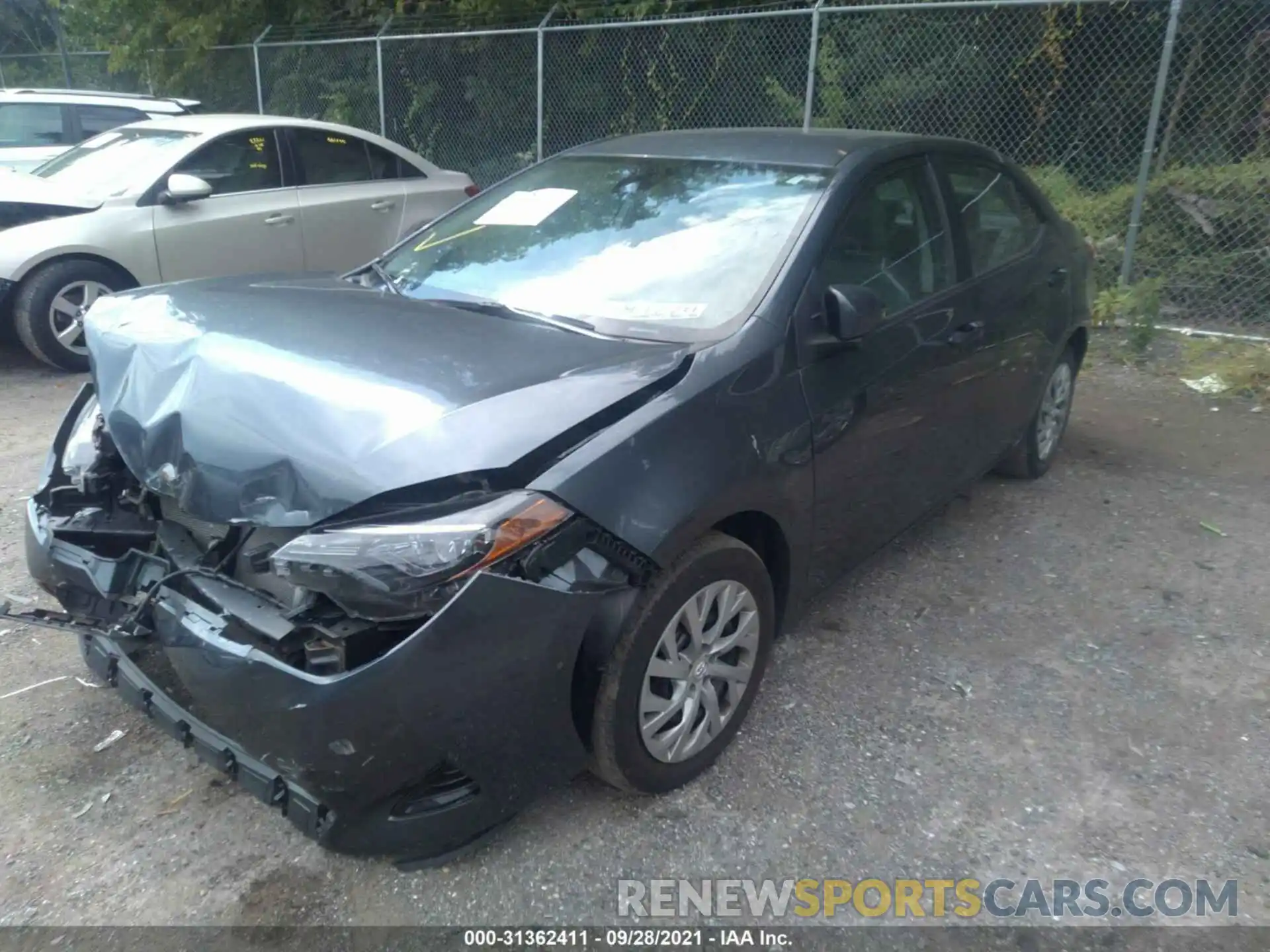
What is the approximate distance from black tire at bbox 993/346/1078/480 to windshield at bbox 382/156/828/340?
201 cm

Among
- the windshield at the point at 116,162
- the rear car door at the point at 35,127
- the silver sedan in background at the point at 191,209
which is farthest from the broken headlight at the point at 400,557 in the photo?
the rear car door at the point at 35,127

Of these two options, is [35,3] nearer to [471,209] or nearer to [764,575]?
[471,209]

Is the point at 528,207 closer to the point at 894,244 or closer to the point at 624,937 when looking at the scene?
the point at 894,244

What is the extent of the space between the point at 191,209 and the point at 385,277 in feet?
13.4

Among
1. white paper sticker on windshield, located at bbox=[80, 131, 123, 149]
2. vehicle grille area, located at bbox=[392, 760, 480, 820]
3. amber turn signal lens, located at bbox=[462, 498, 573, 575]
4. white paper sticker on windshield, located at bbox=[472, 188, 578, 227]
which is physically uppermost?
white paper sticker on windshield, located at bbox=[472, 188, 578, 227]

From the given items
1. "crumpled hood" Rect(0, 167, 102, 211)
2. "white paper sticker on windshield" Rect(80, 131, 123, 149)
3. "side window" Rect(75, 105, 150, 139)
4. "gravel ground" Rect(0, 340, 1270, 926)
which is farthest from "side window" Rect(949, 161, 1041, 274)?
"side window" Rect(75, 105, 150, 139)

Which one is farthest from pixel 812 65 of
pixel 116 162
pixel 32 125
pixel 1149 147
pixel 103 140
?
pixel 32 125

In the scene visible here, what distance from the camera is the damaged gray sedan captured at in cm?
219

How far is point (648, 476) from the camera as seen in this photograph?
8.02 feet

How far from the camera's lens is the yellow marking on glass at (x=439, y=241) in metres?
3.83

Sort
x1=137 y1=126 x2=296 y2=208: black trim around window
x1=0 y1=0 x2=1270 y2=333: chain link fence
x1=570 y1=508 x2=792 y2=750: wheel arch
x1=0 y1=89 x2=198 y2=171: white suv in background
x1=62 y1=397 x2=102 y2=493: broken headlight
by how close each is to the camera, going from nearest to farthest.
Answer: x1=570 y1=508 x2=792 y2=750: wheel arch < x1=62 y1=397 x2=102 y2=493: broken headlight < x1=137 y1=126 x2=296 y2=208: black trim around window < x1=0 y1=0 x2=1270 y2=333: chain link fence < x1=0 y1=89 x2=198 y2=171: white suv in background

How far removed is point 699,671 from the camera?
2.74 meters

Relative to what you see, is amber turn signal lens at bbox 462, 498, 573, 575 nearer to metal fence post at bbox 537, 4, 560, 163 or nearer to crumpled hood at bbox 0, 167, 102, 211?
crumpled hood at bbox 0, 167, 102, 211

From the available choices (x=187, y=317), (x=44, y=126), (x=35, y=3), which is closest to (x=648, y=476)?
(x=187, y=317)
